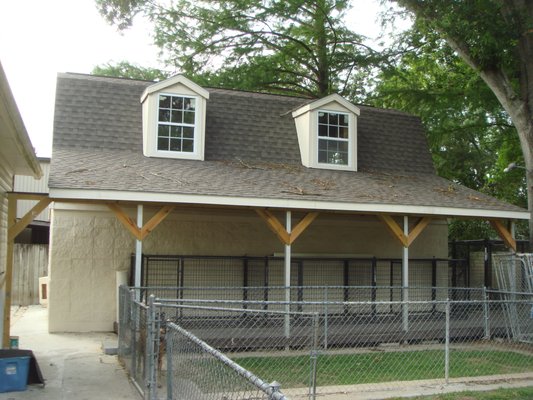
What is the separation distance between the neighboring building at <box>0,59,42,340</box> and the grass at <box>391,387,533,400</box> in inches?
225

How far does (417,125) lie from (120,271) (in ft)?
30.8

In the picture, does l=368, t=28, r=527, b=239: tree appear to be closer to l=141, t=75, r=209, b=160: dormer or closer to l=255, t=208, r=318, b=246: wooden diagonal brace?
l=141, t=75, r=209, b=160: dormer

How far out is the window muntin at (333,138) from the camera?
48.1 ft

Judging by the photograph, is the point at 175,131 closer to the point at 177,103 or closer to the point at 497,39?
the point at 177,103

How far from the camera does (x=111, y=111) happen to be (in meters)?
13.8

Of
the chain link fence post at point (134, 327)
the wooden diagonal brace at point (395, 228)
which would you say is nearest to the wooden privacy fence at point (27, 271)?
the wooden diagonal brace at point (395, 228)

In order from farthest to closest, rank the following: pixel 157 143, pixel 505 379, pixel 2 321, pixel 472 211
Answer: pixel 157 143 < pixel 472 211 < pixel 2 321 < pixel 505 379

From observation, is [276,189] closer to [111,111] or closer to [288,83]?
[111,111]

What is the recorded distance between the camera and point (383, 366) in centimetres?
941

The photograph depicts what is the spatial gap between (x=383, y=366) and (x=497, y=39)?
7928 mm

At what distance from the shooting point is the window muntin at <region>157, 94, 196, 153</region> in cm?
1340

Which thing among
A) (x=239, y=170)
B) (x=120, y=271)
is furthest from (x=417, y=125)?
(x=120, y=271)

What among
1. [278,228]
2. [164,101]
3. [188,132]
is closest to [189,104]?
[164,101]

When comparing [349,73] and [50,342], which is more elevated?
[349,73]
